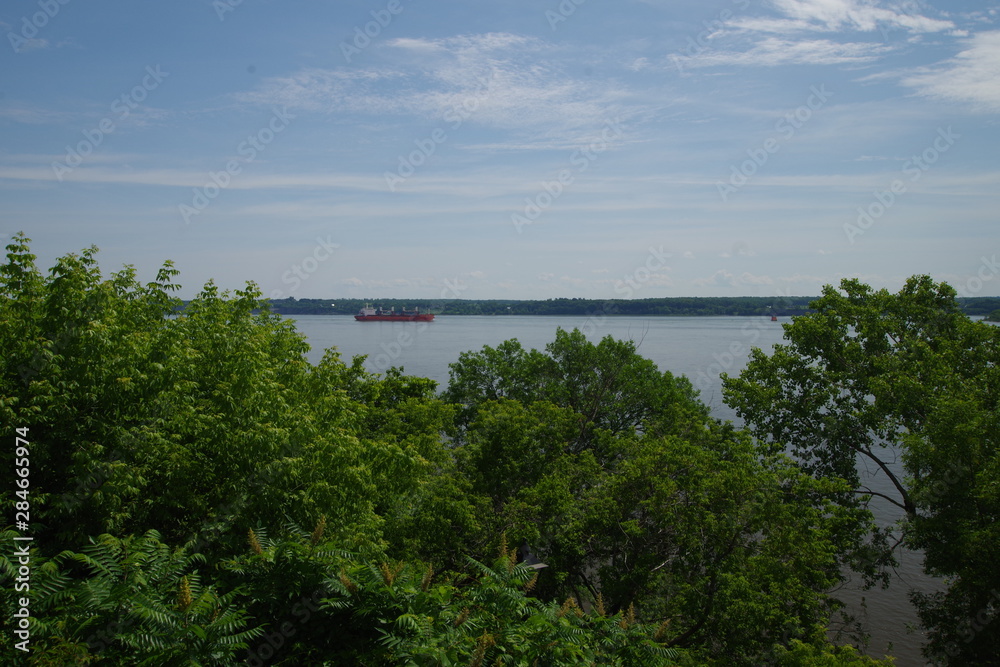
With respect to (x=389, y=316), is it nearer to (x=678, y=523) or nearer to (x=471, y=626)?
(x=678, y=523)

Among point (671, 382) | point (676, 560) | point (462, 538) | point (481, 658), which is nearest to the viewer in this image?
point (481, 658)

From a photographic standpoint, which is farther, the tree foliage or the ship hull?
the ship hull

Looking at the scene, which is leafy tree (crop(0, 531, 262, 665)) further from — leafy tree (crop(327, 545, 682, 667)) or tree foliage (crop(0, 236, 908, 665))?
leafy tree (crop(327, 545, 682, 667))

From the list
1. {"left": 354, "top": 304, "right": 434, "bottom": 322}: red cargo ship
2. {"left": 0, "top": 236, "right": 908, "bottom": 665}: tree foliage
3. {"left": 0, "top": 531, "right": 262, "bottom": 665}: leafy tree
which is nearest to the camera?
{"left": 0, "top": 531, "right": 262, "bottom": 665}: leafy tree

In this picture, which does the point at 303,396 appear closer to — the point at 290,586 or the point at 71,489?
the point at 71,489

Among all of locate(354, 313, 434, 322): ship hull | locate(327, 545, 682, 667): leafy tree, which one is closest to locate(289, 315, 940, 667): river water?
locate(327, 545, 682, 667): leafy tree

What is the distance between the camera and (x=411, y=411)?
78.0ft

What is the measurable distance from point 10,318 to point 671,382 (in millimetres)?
25607

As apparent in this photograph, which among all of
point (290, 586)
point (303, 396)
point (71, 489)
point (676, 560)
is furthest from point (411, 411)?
point (290, 586)

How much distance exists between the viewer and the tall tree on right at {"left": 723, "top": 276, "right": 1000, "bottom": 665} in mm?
15242

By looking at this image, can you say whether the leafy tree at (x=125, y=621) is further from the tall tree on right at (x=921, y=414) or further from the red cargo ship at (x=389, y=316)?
the red cargo ship at (x=389, y=316)

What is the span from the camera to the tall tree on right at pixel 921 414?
50.0ft

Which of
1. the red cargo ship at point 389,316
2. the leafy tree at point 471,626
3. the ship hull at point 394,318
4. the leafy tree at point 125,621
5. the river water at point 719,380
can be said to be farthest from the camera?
the red cargo ship at point 389,316

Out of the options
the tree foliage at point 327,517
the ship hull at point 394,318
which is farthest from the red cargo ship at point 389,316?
the tree foliage at point 327,517
